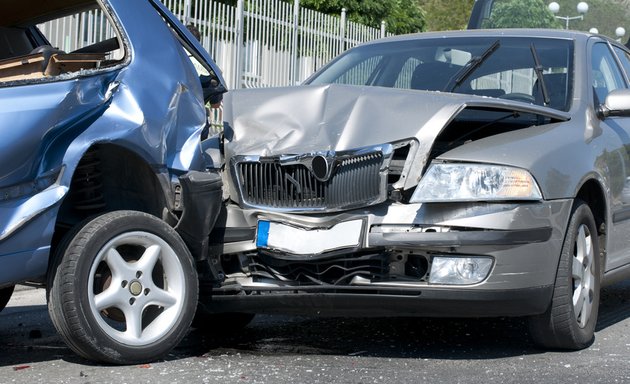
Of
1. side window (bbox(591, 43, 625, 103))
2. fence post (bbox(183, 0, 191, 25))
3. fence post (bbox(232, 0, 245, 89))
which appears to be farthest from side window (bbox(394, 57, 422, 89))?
fence post (bbox(232, 0, 245, 89))

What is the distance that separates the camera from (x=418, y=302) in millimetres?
5008

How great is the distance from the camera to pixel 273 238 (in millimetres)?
5230

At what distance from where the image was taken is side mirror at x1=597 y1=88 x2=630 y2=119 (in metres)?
6.08

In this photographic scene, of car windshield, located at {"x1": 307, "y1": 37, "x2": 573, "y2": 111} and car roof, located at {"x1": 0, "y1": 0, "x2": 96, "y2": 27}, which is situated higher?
car roof, located at {"x1": 0, "y1": 0, "x2": 96, "y2": 27}

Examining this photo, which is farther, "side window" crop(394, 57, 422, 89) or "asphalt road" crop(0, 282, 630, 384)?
"side window" crop(394, 57, 422, 89)

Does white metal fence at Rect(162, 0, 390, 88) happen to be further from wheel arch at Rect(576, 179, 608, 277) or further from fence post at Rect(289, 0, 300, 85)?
wheel arch at Rect(576, 179, 608, 277)

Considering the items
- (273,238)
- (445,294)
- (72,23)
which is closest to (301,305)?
(273,238)

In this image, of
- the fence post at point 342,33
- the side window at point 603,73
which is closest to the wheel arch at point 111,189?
the side window at point 603,73

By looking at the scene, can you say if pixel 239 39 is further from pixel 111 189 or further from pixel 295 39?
pixel 111 189

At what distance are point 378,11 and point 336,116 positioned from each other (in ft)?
61.8

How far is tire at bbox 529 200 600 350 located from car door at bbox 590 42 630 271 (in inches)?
14.5

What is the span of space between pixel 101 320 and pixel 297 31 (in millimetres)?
10823

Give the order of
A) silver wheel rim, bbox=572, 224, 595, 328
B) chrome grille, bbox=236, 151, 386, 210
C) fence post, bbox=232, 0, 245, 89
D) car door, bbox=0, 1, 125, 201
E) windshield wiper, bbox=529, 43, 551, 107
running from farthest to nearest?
fence post, bbox=232, 0, 245, 89 < windshield wiper, bbox=529, 43, 551, 107 < silver wheel rim, bbox=572, 224, 595, 328 < chrome grille, bbox=236, 151, 386, 210 < car door, bbox=0, 1, 125, 201

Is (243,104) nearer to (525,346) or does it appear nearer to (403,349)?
(403,349)
